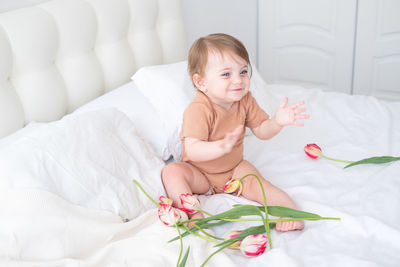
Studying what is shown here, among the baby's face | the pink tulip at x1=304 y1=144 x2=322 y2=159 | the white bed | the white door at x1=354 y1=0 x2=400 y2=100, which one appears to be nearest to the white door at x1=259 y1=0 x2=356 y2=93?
the white door at x1=354 y1=0 x2=400 y2=100

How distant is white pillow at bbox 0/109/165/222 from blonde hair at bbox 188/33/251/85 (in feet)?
1.18

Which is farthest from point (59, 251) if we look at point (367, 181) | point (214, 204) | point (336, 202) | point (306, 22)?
point (306, 22)

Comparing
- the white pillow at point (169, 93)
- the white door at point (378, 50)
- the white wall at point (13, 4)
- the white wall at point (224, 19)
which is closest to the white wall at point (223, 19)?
the white wall at point (224, 19)

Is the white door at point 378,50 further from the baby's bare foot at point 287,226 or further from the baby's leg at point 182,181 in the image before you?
the baby's bare foot at point 287,226

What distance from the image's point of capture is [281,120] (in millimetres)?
1387

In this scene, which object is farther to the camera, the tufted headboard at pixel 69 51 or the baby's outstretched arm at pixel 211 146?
the tufted headboard at pixel 69 51

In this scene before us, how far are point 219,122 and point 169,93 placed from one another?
1.11 feet

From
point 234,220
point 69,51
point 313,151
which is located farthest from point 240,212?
point 69,51

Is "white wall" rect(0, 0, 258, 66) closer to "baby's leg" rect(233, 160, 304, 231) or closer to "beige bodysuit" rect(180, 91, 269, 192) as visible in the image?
"beige bodysuit" rect(180, 91, 269, 192)

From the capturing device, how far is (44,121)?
162 centimetres

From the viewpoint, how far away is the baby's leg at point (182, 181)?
4.57 feet

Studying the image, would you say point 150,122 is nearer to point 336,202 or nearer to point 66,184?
point 66,184

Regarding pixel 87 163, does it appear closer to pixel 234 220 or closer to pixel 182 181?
pixel 182 181

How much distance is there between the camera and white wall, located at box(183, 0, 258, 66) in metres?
2.84
